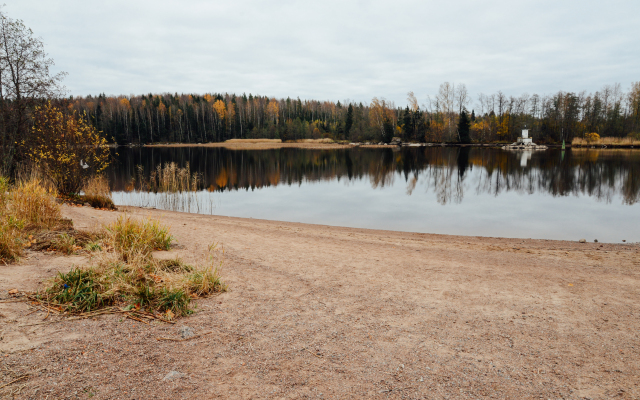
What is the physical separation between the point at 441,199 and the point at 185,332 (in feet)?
63.7

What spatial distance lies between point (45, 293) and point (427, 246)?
8585 mm

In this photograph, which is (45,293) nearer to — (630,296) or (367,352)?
(367,352)

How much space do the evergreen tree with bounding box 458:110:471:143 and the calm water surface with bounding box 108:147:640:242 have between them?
48.4 meters

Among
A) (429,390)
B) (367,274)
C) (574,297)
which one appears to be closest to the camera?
(429,390)

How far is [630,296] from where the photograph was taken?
226 inches

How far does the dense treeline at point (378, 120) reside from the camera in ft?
244

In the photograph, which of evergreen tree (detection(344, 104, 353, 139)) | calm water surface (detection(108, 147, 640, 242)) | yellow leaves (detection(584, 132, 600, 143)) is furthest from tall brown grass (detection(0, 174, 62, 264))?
evergreen tree (detection(344, 104, 353, 139))

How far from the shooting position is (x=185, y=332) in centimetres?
397

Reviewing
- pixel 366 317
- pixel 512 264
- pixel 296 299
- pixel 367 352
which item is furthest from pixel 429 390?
pixel 512 264

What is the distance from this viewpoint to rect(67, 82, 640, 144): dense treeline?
74.2 metres

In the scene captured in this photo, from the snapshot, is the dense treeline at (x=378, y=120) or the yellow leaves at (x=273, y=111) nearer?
the dense treeline at (x=378, y=120)

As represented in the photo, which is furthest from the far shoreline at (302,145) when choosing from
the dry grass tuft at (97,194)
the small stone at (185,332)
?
the small stone at (185,332)

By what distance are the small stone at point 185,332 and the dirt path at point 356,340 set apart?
0.09m

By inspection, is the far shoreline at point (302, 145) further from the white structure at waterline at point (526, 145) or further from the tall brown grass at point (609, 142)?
the tall brown grass at point (609, 142)
